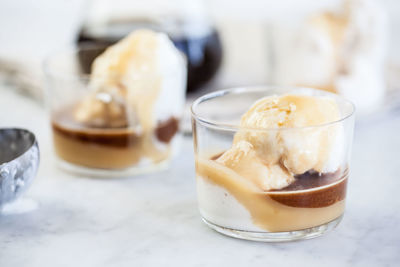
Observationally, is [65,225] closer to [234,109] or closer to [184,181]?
[184,181]

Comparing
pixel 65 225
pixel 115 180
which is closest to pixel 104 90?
pixel 115 180

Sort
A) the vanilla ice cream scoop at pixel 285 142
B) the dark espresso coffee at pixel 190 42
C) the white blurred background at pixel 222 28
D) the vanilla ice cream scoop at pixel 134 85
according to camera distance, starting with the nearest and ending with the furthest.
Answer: the vanilla ice cream scoop at pixel 285 142 → the vanilla ice cream scoop at pixel 134 85 → the dark espresso coffee at pixel 190 42 → the white blurred background at pixel 222 28

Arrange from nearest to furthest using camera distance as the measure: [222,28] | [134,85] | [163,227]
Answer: [163,227]
[134,85]
[222,28]

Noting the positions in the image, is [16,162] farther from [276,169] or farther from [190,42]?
[190,42]

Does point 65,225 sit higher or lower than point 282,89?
lower

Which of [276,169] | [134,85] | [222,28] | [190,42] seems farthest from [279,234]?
[222,28]

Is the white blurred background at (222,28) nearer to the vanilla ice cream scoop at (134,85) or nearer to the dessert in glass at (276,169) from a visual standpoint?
the vanilla ice cream scoop at (134,85)

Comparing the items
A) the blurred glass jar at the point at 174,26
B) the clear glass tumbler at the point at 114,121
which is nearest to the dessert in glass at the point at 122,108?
the clear glass tumbler at the point at 114,121
